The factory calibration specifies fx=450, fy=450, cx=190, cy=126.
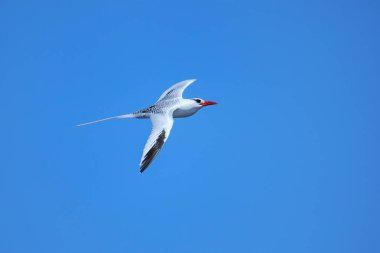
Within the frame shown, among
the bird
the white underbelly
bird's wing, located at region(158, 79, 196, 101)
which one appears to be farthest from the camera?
bird's wing, located at region(158, 79, 196, 101)

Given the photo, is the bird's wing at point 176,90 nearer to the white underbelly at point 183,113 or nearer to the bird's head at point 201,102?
the bird's head at point 201,102

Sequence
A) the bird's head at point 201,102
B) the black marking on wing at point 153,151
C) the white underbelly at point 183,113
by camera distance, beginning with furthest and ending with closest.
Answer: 1. the bird's head at point 201,102
2. the white underbelly at point 183,113
3. the black marking on wing at point 153,151

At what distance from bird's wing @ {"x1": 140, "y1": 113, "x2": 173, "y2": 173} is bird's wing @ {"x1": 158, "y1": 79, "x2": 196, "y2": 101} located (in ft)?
9.00

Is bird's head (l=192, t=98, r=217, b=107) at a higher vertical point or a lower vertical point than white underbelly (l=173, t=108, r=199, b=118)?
higher

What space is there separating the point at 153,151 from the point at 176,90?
5.64 meters

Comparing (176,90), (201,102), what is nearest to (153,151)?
(201,102)

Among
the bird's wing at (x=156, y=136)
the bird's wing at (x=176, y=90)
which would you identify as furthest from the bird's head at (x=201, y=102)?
the bird's wing at (x=156, y=136)

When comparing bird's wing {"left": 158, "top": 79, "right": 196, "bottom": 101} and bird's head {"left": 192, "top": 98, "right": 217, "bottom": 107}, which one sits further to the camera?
bird's wing {"left": 158, "top": 79, "right": 196, "bottom": 101}

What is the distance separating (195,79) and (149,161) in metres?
7.49

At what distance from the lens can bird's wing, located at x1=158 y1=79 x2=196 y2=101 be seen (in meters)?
17.3

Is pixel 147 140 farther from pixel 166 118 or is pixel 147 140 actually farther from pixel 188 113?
pixel 188 113

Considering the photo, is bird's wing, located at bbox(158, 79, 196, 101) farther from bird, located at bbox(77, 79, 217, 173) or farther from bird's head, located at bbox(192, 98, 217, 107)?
bird's head, located at bbox(192, 98, 217, 107)

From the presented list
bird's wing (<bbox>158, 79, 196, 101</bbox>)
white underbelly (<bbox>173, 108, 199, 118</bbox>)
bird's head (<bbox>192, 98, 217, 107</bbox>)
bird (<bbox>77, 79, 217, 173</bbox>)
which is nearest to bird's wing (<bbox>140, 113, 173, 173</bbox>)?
bird (<bbox>77, 79, 217, 173</bbox>)

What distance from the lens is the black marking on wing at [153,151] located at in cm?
1208
